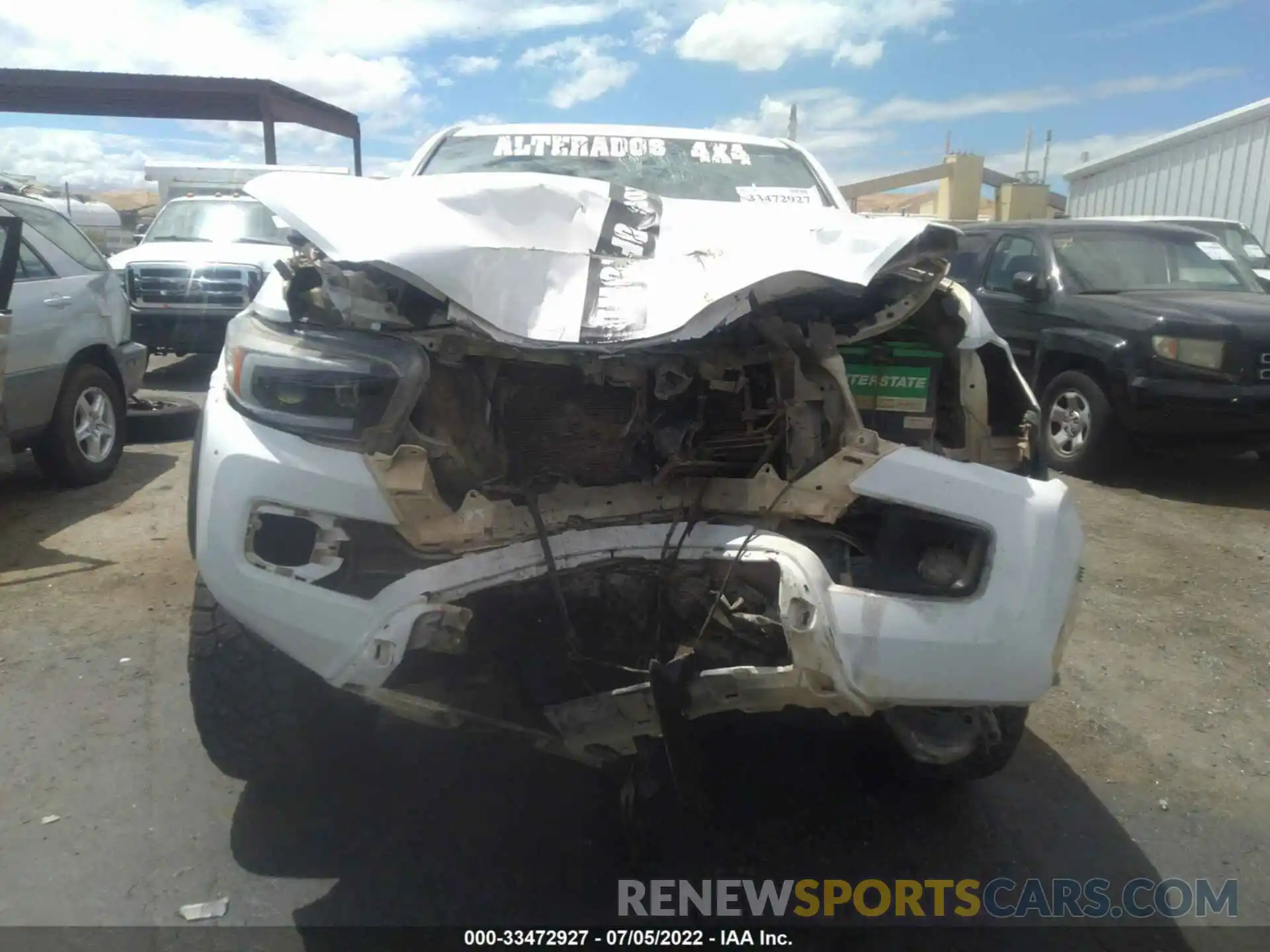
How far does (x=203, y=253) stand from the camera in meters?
10.3

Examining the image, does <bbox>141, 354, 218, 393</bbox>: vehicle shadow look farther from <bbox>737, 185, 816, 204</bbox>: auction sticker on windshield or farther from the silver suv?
<bbox>737, 185, 816, 204</bbox>: auction sticker on windshield

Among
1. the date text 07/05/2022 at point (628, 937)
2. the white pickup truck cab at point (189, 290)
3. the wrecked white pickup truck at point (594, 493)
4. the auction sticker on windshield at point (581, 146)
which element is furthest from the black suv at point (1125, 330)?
the white pickup truck cab at point (189, 290)

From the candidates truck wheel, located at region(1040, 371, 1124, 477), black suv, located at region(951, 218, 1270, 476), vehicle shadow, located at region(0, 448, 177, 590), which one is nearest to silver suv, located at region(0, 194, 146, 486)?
vehicle shadow, located at region(0, 448, 177, 590)

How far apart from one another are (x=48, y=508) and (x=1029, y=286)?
6.45m

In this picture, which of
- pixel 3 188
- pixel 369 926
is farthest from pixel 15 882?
pixel 3 188

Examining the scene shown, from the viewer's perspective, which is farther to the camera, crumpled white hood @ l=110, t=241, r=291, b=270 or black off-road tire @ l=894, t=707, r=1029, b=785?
crumpled white hood @ l=110, t=241, r=291, b=270

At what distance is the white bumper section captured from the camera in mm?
2154

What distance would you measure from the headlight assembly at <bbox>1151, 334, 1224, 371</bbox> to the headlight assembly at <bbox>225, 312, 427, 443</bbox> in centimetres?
573

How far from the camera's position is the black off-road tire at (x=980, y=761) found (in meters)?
2.73

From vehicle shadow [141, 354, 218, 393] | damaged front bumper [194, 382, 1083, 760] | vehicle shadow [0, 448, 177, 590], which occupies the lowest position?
vehicle shadow [0, 448, 177, 590]

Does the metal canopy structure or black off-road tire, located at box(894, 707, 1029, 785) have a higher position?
the metal canopy structure

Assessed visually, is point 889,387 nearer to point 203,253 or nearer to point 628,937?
point 628,937

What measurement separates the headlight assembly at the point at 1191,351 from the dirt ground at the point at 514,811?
284 centimetres

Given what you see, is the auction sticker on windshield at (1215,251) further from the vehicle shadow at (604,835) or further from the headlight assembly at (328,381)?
the headlight assembly at (328,381)
